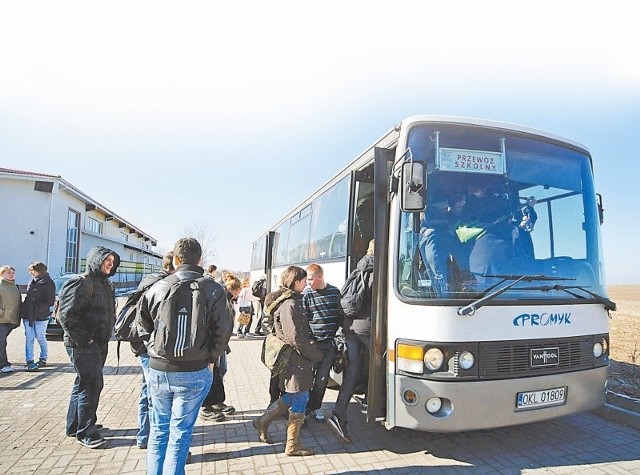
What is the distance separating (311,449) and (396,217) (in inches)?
103

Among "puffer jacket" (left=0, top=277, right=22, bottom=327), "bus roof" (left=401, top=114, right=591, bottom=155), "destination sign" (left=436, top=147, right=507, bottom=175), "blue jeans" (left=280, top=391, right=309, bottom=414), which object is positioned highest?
"bus roof" (left=401, top=114, right=591, bottom=155)

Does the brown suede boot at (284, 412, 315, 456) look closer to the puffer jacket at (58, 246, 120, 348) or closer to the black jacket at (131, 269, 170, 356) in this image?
the black jacket at (131, 269, 170, 356)

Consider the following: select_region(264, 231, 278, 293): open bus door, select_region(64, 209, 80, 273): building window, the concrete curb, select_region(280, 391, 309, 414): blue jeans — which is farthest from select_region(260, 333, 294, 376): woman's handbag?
select_region(64, 209, 80, 273): building window

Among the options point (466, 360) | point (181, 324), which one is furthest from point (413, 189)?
point (181, 324)

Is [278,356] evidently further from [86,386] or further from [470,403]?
[86,386]

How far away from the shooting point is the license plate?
381 centimetres

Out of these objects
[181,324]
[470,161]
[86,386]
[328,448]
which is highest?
[470,161]

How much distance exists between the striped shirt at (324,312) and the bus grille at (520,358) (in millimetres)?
1632

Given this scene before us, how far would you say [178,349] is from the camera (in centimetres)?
301

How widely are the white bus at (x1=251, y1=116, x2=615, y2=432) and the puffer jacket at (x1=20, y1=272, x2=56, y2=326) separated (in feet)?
21.8

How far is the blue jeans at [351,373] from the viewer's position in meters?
4.61

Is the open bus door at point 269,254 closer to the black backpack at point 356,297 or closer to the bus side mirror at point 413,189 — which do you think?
the black backpack at point 356,297

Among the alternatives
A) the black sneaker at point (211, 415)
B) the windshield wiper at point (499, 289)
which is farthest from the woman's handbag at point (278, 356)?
the windshield wiper at point (499, 289)

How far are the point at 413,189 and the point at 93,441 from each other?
4223mm
